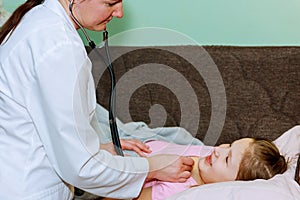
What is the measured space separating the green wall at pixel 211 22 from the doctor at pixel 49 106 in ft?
2.61

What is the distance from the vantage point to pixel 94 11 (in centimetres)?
133

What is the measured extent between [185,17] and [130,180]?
35.5 inches

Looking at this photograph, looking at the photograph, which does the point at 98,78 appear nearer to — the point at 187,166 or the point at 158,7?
the point at 158,7

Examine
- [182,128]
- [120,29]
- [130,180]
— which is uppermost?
[120,29]

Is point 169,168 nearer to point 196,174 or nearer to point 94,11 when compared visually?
point 196,174

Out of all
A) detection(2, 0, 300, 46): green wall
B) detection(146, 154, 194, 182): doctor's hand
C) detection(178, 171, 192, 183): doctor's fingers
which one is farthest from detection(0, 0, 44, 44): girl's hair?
detection(2, 0, 300, 46): green wall

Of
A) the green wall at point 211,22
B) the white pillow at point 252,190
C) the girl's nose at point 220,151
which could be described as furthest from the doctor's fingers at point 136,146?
the green wall at point 211,22

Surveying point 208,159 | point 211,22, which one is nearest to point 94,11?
point 208,159

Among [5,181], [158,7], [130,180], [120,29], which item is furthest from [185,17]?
[5,181]

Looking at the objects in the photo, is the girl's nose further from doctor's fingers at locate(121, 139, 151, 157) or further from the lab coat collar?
the lab coat collar

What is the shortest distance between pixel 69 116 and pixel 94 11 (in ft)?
0.94

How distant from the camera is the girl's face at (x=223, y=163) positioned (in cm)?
167

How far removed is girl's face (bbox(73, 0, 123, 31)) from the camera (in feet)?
4.32

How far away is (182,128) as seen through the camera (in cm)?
198
